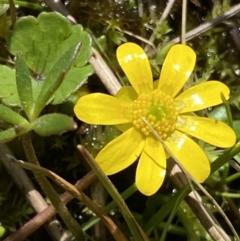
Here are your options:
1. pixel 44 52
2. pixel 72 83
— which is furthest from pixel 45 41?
pixel 72 83

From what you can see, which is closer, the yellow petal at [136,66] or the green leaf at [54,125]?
the green leaf at [54,125]

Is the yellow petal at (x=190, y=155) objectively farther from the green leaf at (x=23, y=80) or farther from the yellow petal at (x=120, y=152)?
the green leaf at (x=23, y=80)

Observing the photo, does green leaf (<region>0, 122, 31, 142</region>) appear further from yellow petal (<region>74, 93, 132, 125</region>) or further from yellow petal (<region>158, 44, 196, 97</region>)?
yellow petal (<region>158, 44, 196, 97</region>)

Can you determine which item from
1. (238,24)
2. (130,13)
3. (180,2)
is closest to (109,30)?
(130,13)

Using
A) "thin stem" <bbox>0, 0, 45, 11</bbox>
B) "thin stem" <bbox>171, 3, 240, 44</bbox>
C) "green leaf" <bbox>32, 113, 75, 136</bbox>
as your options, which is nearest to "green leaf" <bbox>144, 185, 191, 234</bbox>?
"green leaf" <bbox>32, 113, 75, 136</bbox>

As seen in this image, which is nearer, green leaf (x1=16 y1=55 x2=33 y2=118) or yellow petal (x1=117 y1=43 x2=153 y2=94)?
green leaf (x1=16 y1=55 x2=33 y2=118)

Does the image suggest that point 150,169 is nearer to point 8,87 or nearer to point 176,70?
point 176,70

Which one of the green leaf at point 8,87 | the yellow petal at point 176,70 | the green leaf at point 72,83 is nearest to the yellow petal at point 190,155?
the yellow petal at point 176,70
